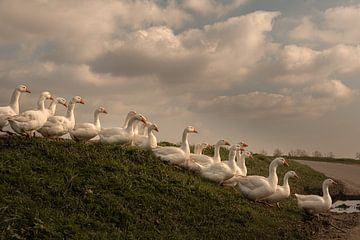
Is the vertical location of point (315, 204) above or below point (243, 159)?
below

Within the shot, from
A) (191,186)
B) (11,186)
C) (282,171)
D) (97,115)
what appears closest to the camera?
(11,186)

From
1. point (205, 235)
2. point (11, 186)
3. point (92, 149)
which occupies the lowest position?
point (205, 235)

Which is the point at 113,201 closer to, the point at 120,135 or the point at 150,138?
the point at 120,135

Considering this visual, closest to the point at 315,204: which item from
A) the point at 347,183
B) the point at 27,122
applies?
the point at 27,122

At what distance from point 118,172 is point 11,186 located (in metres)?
3.60

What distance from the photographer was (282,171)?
30359mm

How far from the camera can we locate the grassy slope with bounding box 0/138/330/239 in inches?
421

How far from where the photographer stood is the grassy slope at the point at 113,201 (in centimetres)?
1070

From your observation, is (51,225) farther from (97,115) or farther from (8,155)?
(97,115)

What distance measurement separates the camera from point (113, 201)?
12406 millimetres

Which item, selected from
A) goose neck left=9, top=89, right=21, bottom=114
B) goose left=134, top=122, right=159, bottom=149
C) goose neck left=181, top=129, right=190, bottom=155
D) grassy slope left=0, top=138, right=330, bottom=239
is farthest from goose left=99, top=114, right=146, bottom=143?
goose neck left=9, top=89, right=21, bottom=114

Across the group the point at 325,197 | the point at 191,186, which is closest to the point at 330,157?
the point at 325,197

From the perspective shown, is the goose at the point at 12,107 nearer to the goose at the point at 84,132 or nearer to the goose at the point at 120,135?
the goose at the point at 84,132

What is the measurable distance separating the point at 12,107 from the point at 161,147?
6488mm
